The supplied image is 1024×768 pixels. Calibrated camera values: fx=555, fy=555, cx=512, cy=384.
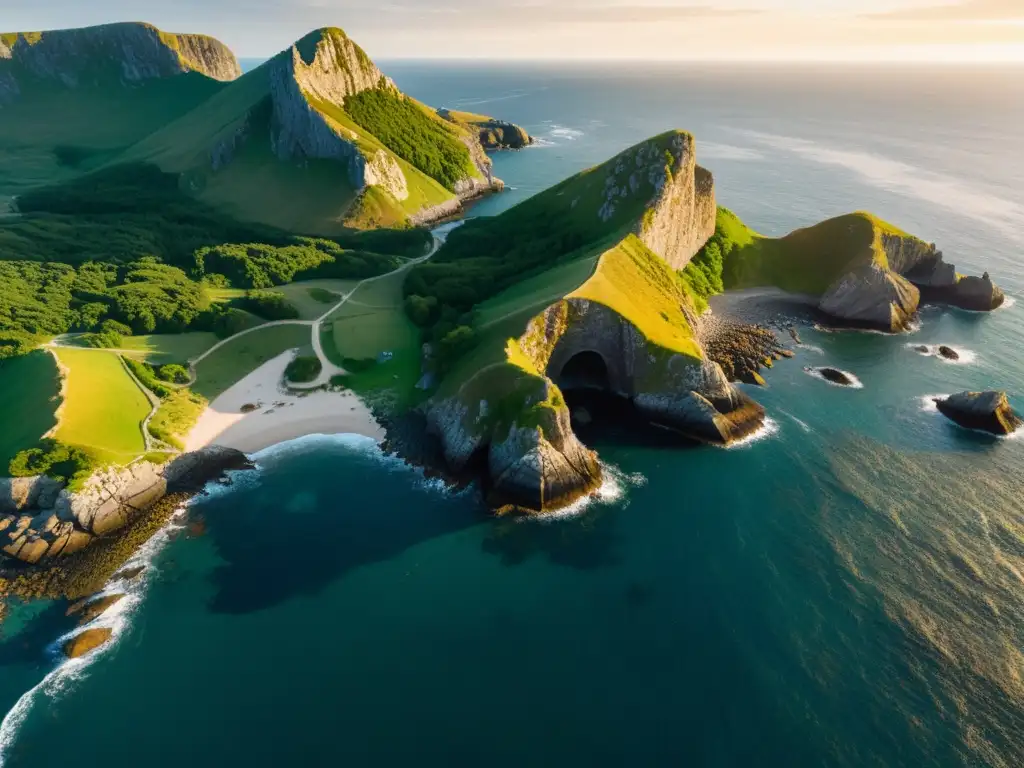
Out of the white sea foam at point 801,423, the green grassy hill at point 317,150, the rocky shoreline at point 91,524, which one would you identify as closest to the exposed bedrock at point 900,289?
the white sea foam at point 801,423

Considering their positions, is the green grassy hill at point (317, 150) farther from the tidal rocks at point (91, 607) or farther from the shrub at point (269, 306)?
the tidal rocks at point (91, 607)

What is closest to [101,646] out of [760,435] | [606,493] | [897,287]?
[606,493]

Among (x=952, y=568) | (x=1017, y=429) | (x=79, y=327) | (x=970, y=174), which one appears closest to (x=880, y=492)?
(x=952, y=568)

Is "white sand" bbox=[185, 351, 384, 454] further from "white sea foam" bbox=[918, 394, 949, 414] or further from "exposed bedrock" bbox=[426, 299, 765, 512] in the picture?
"white sea foam" bbox=[918, 394, 949, 414]

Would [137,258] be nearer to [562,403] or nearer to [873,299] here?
[562,403]

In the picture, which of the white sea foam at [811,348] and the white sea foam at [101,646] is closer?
the white sea foam at [101,646]

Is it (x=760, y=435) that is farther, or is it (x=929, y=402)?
(x=929, y=402)

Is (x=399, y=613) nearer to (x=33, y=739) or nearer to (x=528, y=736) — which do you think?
(x=528, y=736)
